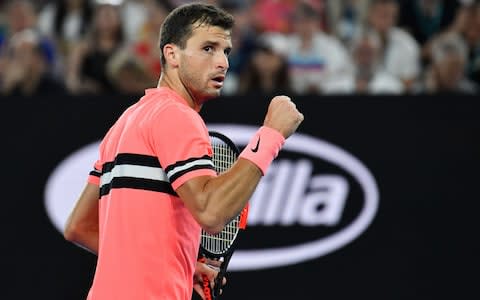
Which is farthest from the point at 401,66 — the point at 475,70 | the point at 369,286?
the point at 369,286

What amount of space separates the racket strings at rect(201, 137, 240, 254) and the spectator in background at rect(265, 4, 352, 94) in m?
4.26

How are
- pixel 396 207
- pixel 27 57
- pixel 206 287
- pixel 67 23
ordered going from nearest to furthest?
pixel 206 287
pixel 396 207
pixel 27 57
pixel 67 23

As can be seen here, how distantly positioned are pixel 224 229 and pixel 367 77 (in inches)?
177

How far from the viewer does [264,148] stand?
356cm

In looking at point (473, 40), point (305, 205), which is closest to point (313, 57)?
point (473, 40)

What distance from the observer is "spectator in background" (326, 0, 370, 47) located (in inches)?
360

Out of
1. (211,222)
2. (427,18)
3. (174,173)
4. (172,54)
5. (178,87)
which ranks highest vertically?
(427,18)

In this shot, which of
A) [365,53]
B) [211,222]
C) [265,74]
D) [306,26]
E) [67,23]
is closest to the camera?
[211,222]

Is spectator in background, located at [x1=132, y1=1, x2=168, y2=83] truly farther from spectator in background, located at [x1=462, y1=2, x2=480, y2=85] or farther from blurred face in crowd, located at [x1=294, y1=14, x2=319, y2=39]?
spectator in background, located at [x1=462, y1=2, x2=480, y2=85]

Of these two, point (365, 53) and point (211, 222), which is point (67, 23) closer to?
point (365, 53)

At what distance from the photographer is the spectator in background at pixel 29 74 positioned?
27.2ft

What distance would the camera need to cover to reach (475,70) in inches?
325

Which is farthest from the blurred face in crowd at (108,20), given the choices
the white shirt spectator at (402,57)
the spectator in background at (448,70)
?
the spectator in background at (448,70)

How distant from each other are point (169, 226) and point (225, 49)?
682mm
